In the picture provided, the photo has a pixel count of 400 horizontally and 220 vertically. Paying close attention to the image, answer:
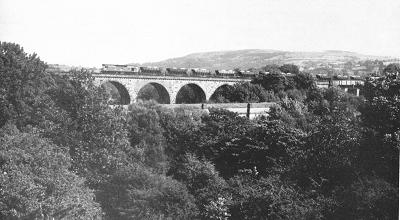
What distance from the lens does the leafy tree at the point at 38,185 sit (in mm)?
19531

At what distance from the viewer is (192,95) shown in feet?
204

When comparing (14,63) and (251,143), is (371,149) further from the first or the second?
(14,63)

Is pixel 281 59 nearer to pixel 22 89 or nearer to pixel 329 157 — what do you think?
pixel 22 89

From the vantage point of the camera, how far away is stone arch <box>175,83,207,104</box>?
193 feet

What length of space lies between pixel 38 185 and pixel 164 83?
3386 centimetres

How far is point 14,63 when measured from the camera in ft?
108

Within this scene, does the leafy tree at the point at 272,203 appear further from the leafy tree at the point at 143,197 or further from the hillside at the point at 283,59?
the hillside at the point at 283,59

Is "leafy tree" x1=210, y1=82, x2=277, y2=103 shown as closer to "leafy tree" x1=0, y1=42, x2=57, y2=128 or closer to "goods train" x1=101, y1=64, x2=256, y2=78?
"goods train" x1=101, y1=64, x2=256, y2=78

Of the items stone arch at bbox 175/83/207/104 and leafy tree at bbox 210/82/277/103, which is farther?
stone arch at bbox 175/83/207/104

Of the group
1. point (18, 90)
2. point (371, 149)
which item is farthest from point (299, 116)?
point (18, 90)

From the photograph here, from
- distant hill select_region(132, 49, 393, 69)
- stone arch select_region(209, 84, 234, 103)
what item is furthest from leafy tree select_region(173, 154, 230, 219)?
distant hill select_region(132, 49, 393, 69)

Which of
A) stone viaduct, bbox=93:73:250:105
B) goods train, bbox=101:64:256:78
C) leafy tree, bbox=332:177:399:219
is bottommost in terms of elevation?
leafy tree, bbox=332:177:399:219

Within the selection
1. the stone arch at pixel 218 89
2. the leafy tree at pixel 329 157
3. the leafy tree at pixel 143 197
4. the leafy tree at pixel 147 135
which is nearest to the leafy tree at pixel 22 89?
the leafy tree at pixel 147 135

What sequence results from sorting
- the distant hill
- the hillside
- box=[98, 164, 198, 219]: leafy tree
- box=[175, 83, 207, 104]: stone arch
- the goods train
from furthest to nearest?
the distant hill < the hillside < box=[175, 83, 207, 104]: stone arch < the goods train < box=[98, 164, 198, 219]: leafy tree
